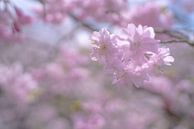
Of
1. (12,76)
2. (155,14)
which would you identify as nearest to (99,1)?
(155,14)

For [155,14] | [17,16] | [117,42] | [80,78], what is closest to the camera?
[117,42]

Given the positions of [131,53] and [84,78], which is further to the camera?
[84,78]

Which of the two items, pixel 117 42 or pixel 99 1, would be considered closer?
pixel 117 42

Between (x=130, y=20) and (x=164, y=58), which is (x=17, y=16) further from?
(x=164, y=58)

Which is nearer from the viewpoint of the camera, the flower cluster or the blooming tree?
the flower cluster

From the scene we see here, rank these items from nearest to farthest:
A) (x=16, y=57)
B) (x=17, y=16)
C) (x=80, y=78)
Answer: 1. (x=17, y=16)
2. (x=80, y=78)
3. (x=16, y=57)

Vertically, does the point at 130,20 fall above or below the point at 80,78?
above

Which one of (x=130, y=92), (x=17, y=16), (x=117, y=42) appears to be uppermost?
(x=17, y=16)

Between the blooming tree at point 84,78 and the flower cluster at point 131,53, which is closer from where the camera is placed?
the flower cluster at point 131,53
